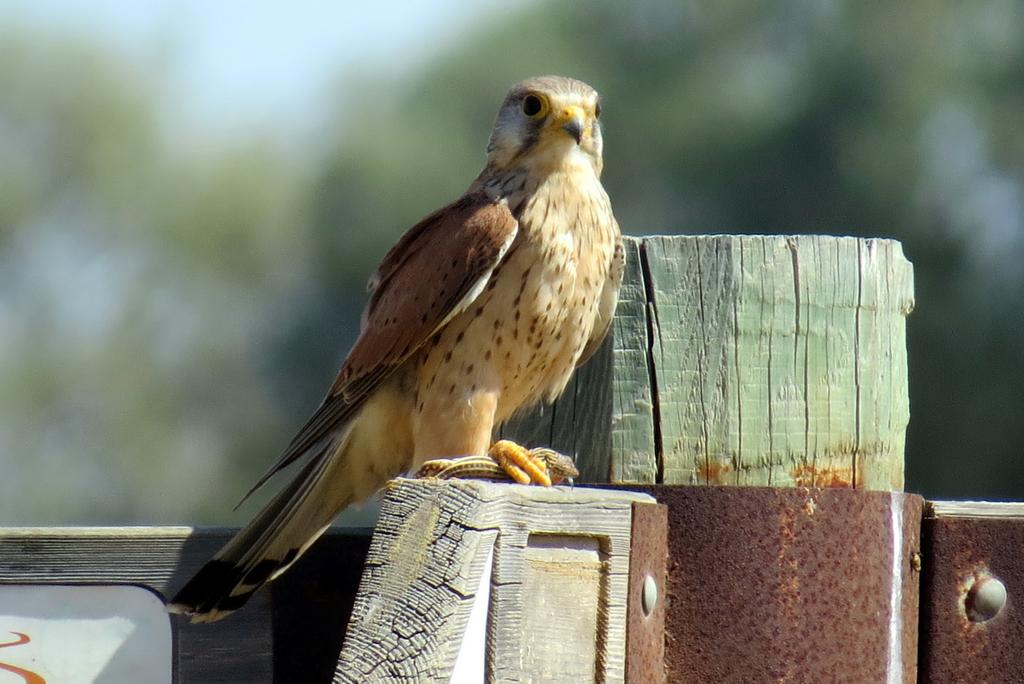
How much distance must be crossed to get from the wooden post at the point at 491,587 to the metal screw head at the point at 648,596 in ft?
0.28

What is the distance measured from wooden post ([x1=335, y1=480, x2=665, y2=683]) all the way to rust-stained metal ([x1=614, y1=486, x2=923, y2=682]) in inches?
7.6

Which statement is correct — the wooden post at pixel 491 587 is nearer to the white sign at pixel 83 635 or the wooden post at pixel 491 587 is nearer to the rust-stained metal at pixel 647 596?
the rust-stained metal at pixel 647 596

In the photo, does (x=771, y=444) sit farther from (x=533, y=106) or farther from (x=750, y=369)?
(x=533, y=106)

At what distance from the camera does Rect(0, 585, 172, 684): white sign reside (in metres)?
2.61

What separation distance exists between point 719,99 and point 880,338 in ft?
46.4

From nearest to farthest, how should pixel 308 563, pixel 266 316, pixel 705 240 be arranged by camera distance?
pixel 705 240
pixel 308 563
pixel 266 316

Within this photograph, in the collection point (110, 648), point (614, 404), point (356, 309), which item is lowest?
point (110, 648)

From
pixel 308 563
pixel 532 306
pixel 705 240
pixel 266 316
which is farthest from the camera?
pixel 266 316

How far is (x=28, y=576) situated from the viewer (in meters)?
2.69

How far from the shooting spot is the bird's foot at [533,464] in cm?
245

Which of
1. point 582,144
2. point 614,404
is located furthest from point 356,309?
point 614,404

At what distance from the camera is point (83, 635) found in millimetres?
2635

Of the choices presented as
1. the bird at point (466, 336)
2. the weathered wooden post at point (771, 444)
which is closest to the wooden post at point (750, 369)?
the weathered wooden post at point (771, 444)

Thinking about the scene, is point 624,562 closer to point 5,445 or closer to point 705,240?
point 705,240
